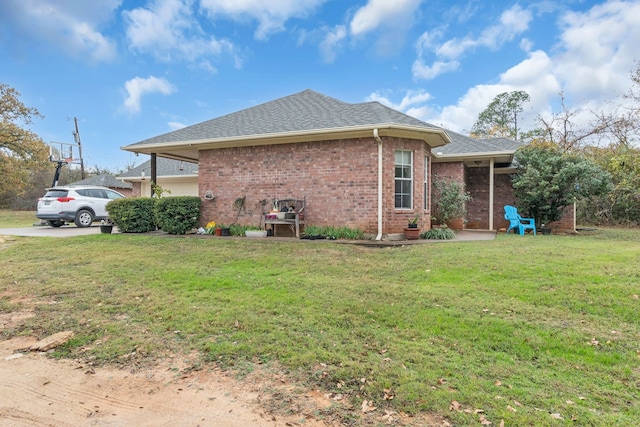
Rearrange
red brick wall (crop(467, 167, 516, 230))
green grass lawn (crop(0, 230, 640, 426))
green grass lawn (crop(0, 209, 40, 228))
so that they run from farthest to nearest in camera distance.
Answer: green grass lawn (crop(0, 209, 40, 228)) → red brick wall (crop(467, 167, 516, 230)) → green grass lawn (crop(0, 230, 640, 426))

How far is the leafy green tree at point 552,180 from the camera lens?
11523mm

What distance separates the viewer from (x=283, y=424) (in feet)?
7.02

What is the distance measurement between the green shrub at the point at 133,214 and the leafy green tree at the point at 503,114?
89.8 feet

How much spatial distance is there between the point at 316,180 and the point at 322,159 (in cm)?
61

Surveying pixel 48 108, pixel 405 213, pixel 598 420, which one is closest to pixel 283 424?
Result: pixel 598 420

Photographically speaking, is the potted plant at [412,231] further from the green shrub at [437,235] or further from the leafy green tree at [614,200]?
the leafy green tree at [614,200]

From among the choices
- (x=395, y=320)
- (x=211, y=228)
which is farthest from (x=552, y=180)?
(x=211, y=228)

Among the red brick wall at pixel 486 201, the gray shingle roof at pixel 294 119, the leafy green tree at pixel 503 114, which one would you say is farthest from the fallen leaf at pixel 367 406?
the leafy green tree at pixel 503 114

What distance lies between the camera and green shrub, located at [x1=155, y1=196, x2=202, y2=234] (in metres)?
10.5

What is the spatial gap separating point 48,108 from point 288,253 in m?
30.8

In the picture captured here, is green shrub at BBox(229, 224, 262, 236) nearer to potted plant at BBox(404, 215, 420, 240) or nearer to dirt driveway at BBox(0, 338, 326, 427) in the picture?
potted plant at BBox(404, 215, 420, 240)

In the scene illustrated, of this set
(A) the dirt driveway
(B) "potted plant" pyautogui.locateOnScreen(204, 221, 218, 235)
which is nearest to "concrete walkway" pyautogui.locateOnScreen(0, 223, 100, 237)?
(B) "potted plant" pyautogui.locateOnScreen(204, 221, 218, 235)

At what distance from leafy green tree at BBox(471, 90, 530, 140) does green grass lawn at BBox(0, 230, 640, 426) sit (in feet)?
86.8

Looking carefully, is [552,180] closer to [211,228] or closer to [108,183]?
[211,228]
